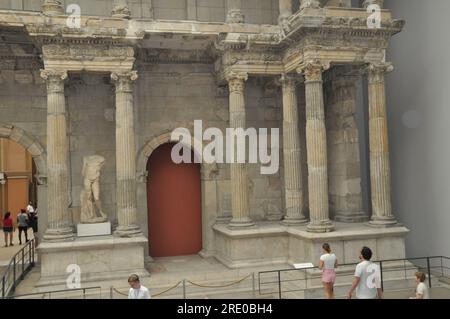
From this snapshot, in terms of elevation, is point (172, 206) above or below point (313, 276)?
above

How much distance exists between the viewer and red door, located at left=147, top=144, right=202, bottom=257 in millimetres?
14828

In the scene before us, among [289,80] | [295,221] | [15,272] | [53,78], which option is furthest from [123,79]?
[295,221]

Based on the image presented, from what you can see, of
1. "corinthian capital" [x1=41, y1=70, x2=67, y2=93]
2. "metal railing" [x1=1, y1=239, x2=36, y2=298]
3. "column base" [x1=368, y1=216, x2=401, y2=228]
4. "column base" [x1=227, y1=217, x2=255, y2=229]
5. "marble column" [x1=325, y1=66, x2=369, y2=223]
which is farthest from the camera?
"marble column" [x1=325, y1=66, x2=369, y2=223]

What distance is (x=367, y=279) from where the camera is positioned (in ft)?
25.5

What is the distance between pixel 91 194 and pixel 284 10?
7.68 metres

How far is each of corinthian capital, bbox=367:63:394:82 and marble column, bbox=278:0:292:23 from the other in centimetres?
285

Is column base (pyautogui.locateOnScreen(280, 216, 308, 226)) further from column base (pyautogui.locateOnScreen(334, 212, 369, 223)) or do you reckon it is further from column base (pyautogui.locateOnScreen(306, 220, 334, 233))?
column base (pyautogui.locateOnScreen(334, 212, 369, 223))

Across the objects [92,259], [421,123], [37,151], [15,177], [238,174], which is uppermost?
[421,123]

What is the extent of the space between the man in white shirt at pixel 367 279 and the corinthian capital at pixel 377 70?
652 cm

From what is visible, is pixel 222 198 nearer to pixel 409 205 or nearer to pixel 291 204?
pixel 291 204

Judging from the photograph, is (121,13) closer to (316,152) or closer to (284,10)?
(284,10)

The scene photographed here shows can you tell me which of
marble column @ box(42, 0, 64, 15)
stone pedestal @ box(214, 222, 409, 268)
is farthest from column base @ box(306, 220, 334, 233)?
marble column @ box(42, 0, 64, 15)

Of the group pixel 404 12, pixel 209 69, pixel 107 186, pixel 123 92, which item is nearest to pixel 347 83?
pixel 404 12

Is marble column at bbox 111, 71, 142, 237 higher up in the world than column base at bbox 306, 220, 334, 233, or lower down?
higher up
